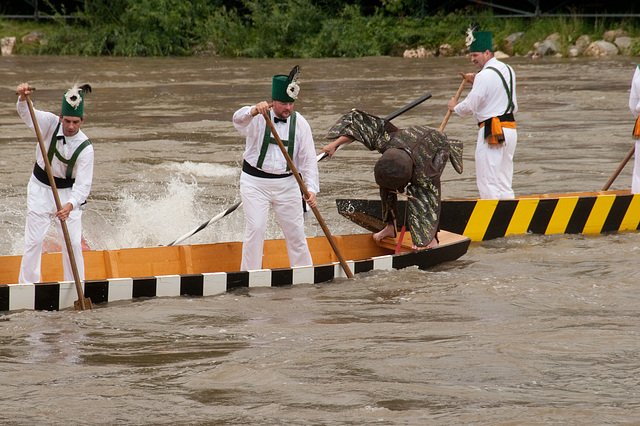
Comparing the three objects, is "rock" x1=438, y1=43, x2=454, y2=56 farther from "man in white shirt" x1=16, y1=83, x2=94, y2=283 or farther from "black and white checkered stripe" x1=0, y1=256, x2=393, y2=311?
"man in white shirt" x1=16, y1=83, x2=94, y2=283

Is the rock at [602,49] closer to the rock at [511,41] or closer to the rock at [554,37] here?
the rock at [554,37]

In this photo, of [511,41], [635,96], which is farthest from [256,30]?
[635,96]

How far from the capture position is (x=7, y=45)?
32375 mm

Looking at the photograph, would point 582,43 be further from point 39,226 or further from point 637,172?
point 39,226

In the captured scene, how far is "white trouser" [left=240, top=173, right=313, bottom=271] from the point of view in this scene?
308 inches

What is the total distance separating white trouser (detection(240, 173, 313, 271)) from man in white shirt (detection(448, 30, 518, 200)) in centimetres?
283

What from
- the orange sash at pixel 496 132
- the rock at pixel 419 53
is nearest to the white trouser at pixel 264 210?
the orange sash at pixel 496 132

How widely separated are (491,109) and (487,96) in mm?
163

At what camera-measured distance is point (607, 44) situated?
93.0 feet

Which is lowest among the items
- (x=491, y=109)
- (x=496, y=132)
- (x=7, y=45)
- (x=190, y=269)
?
(x=190, y=269)

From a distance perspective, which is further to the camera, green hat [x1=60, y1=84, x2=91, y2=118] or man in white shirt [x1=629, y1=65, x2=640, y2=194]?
man in white shirt [x1=629, y1=65, x2=640, y2=194]

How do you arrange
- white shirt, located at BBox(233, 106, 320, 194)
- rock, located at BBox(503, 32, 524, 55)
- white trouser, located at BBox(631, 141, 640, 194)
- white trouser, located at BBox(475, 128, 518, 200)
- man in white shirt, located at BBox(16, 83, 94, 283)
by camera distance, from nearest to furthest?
man in white shirt, located at BBox(16, 83, 94, 283), white shirt, located at BBox(233, 106, 320, 194), white trouser, located at BBox(475, 128, 518, 200), white trouser, located at BBox(631, 141, 640, 194), rock, located at BBox(503, 32, 524, 55)

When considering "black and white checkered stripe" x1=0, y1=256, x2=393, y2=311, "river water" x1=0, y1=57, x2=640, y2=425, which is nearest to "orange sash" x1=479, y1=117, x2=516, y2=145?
"river water" x1=0, y1=57, x2=640, y2=425

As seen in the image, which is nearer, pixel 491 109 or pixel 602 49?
pixel 491 109
